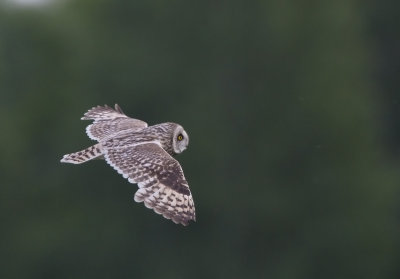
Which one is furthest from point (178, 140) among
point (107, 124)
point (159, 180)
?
point (107, 124)

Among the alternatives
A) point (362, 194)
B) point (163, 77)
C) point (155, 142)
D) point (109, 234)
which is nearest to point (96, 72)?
point (163, 77)

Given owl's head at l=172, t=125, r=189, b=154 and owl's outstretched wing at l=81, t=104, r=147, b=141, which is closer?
owl's head at l=172, t=125, r=189, b=154

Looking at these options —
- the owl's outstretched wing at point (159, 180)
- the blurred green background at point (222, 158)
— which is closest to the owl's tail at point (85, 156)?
the owl's outstretched wing at point (159, 180)

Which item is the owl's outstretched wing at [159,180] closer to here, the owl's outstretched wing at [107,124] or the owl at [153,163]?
the owl at [153,163]

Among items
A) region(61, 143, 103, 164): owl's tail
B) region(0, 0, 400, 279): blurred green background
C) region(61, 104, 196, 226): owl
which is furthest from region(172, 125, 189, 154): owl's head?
region(0, 0, 400, 279): blurred green background

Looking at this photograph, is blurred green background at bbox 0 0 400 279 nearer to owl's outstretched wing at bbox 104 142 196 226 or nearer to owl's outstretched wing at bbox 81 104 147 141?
owl's outstretched wing at bbox 81 104 147 141

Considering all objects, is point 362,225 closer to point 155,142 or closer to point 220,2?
point 220,2
